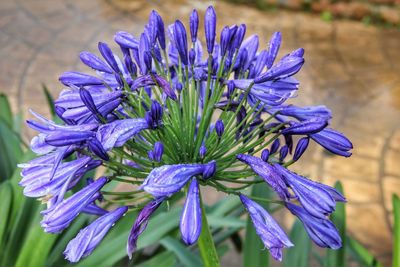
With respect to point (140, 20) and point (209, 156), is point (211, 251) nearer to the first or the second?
point (209, 156)

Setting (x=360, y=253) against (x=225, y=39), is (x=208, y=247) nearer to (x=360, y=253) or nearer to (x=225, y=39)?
(x=225, y=39)

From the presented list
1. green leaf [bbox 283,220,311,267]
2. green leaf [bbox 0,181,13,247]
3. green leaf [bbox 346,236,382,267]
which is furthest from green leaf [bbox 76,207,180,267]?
green leaf [bbox 346,236,382,267]

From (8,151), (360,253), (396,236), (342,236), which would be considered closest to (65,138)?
(342,236)

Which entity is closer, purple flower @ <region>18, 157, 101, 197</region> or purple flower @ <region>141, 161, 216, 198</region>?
purple flower @ <region>141, 161, 216, 198</region>

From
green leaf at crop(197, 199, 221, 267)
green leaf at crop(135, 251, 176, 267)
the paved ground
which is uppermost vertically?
green leaf at crop(197, 199, 221, 267)

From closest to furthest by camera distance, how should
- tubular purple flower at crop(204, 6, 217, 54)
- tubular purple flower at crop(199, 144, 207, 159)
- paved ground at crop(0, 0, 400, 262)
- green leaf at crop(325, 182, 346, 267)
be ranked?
tubular purple flower at crop(199, 144, 207, 159) < tubular purple flower at crop(204, 6, 217, 54) < green leaf at crop(325, 182, 346, 267) < paved ground at crop(0, 0, 400, 262)

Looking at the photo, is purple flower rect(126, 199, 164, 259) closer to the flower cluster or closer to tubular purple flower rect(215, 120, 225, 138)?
the flower cluster

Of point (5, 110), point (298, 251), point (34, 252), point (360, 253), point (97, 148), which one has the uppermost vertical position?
point (97, 148)

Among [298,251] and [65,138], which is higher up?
[65,138]

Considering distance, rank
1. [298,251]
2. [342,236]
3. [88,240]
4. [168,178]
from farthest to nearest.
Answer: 1. [298,251]
2. [342,236]
3. [88,240]
4. [168,178]
